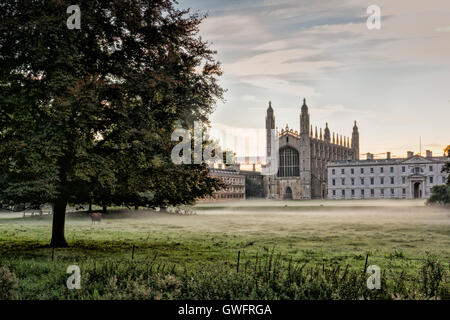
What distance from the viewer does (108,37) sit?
62.5ft

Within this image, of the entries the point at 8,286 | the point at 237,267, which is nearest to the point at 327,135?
the point at 237,267

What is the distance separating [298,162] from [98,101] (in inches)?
4570

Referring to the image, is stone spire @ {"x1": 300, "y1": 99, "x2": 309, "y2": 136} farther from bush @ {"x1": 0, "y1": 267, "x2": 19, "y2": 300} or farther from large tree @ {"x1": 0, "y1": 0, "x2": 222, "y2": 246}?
bush @ {"x1": 0, "y1": 267, "x2": 19, "y2": 300}

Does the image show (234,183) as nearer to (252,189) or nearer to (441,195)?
(252,189)

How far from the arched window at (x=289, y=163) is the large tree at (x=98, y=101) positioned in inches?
4353

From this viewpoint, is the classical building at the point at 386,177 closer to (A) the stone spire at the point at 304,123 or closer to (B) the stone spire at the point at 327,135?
(A) the stone spire at the point at 304,123

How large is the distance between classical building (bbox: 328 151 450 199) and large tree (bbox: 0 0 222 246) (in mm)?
105034

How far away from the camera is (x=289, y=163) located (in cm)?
13138

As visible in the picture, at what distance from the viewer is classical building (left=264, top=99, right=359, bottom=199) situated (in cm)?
12688

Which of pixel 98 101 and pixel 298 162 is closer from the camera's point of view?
pixel 98 101

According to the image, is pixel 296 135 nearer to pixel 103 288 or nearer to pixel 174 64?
pixel 174 64

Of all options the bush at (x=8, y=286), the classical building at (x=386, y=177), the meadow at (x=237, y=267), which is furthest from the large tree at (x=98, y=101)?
the classical building at (x=386, y=177)

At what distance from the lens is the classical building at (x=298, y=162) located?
416ft

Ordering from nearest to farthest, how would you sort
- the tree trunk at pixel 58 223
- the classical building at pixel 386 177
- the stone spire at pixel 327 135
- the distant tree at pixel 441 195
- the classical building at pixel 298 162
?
the tree trunk at pixel 58 223 → the distant tree at pixel 441 195 → the classical building at pixel 386 177 → the classical building at pixel 298 162 → the stone spire at pixel 327 135
